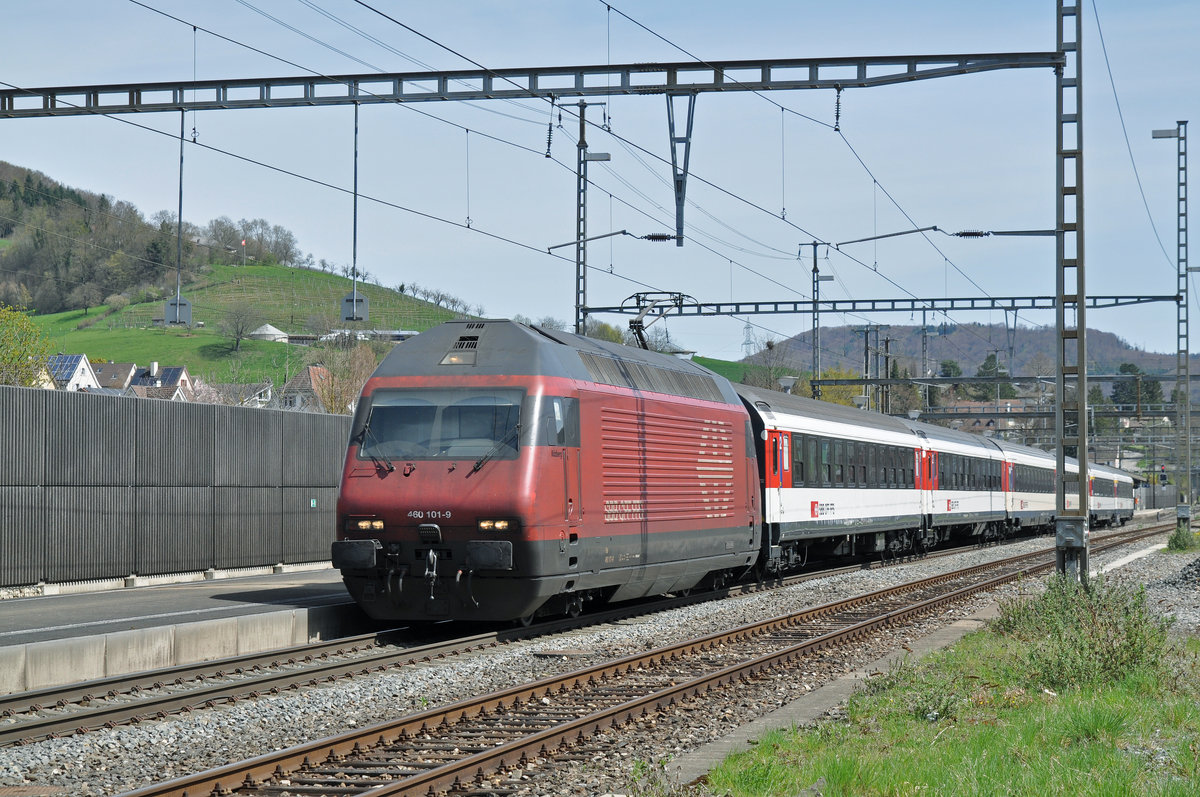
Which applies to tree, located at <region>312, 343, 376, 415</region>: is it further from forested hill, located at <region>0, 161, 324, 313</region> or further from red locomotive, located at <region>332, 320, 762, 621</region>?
red locomotive, located at <region>332, 320, 762, 621</region>

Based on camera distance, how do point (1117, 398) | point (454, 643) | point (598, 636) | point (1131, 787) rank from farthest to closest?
point (1117, 398), point (598, 636), point (454, 643), point (1131, 787)

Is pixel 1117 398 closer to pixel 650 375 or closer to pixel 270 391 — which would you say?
pixel 270 391

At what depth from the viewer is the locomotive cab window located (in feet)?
48.8

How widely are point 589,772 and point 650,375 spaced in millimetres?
10378

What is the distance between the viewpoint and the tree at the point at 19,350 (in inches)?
2167

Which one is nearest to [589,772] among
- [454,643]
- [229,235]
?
[454,643]

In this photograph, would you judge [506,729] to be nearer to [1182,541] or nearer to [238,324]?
[1182,541]

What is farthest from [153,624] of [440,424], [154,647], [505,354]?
[505,354]

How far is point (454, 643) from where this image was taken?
572 inches

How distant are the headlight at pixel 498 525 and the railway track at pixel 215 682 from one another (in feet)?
4.52

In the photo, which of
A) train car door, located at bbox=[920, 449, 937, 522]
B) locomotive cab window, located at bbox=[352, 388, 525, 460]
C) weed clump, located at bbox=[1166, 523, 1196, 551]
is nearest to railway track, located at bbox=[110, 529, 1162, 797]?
locomotive cab window, located at bbox=[352, 388, 525, 460]

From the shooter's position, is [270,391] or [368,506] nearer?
[368,506]

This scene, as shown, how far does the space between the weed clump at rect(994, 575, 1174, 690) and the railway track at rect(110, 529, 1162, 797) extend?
2779 millimetres

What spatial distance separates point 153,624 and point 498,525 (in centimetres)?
425
